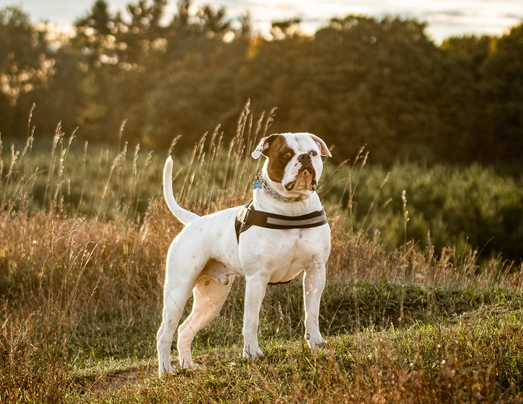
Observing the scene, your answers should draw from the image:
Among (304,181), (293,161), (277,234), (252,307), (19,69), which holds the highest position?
(293,161)

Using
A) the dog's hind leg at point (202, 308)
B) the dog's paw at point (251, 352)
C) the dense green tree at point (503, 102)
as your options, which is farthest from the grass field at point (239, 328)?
the dense green tree at point (503, 102)

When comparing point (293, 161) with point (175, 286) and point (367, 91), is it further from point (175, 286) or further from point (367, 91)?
point (367, 91)

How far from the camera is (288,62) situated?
35.4m

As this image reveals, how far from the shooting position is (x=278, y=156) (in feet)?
15.1

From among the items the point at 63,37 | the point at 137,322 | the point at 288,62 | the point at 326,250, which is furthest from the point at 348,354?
the point at 63,37

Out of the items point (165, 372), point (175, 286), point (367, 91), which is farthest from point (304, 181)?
point (367, 91)

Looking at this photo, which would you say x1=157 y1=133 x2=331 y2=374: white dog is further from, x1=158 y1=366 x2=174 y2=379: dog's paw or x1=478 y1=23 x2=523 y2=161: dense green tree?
x1=478 y1=23 x2=523 y2=161: dense green tree

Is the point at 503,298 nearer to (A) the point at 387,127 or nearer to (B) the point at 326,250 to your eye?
(B) the point at 326,250

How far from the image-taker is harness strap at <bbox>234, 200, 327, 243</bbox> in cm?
464

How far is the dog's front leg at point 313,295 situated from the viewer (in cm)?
475

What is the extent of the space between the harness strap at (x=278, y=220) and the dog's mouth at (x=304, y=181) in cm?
23

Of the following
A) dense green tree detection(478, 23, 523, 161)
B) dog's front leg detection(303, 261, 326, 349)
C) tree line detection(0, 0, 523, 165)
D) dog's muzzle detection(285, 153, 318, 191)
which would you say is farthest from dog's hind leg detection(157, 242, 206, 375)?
dense green tree detection(478, 23, 523, 161)

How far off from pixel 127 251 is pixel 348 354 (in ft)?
14.6

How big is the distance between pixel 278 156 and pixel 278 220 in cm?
42
